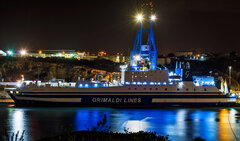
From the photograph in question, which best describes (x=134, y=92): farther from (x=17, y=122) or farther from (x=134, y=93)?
(x=17, y=122)

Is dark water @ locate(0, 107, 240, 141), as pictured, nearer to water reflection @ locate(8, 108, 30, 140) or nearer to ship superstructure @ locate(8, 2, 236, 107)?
water reflection @ locate(8, 108, 30, 140)

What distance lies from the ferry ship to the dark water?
1.93m

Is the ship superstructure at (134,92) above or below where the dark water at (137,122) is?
above

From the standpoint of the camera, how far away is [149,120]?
2236 cm

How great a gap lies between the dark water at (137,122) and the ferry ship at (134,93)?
75.9 inches

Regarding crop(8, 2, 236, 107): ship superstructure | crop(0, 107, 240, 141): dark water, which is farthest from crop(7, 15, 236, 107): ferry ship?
crop(0, 107, 240, 141): dark water

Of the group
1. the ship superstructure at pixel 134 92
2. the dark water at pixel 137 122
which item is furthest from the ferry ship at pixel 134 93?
the dark water at pixel 137 122

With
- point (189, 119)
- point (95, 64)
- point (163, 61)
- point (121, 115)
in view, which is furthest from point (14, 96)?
point (163, 61)

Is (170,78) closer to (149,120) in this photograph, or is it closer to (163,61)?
(149,120)

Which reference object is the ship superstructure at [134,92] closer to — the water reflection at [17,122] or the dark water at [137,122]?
the dark water at [137,122]

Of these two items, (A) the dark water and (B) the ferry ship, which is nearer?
(A) the dark water

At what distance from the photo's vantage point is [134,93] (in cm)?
3006

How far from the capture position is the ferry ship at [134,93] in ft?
97.2

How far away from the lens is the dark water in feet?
58.8
